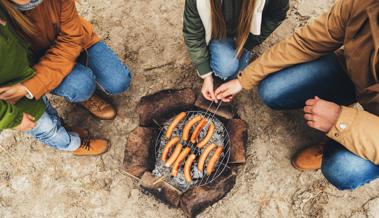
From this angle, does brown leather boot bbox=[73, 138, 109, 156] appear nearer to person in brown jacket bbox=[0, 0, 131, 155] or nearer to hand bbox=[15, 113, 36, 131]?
person in brown jacket bbox=[0, 0, 131, 155]

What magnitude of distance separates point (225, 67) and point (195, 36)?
465mm

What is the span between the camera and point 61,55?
8.05 feet

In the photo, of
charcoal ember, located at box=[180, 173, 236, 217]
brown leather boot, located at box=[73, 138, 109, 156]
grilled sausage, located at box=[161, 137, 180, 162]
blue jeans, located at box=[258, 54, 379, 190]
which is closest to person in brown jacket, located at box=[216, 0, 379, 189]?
blue jeans, located at box=[258, 54, 379, 190]

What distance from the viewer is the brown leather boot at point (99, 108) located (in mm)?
2998

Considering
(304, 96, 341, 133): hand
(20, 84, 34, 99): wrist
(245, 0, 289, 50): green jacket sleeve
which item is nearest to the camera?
(304, 96, 341, 133): hand

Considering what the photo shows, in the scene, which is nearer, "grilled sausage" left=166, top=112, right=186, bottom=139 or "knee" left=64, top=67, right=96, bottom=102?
"knee" left=64, top=67, right=96, bottom=102

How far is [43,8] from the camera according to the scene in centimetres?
218

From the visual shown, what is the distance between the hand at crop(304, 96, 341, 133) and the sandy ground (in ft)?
2.87

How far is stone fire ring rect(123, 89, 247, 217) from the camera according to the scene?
2.78m

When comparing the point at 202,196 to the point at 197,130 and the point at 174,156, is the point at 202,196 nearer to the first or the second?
the point at 174,156

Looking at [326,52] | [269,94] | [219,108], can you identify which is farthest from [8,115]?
[326,52]

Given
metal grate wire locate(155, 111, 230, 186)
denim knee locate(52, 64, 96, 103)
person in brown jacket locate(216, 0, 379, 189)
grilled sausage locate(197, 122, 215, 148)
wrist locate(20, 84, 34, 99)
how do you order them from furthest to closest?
metal grate wire locate(155, 111, 230, 186), grilled sausage locate(197, 122, 215, 148), denim knee locate(52, 64, 96, 103), wrist locate(20, 84, 34, 99), person in brown jacket locate(216, 0, 379, 189)

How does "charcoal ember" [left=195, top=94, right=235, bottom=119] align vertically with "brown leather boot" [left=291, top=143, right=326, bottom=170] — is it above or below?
above

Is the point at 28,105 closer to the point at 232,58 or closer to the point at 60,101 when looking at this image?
the point at 60,101
